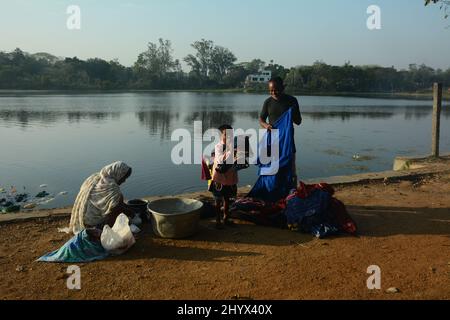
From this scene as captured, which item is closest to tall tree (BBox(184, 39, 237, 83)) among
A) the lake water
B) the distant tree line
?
the distant tree line

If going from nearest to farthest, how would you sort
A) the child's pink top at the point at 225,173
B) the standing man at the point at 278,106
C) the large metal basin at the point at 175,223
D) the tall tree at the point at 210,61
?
1. the large metal basin at the point at 175,223
2. the child's pink top at the point at 225,173
3. the standing man at the point at 278,106
4. the tall tree at the point at 210,61

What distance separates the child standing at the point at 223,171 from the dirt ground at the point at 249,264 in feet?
1.27

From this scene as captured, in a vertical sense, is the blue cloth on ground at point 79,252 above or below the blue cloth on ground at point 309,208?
below

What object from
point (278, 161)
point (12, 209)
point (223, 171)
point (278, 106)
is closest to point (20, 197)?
point (12, 209)

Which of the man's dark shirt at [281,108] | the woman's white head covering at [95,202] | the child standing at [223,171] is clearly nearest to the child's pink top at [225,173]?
the child standing at [223,171]

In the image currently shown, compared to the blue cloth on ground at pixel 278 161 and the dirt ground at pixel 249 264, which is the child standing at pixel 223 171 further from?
the blue cloth on ground at pixel 278 161

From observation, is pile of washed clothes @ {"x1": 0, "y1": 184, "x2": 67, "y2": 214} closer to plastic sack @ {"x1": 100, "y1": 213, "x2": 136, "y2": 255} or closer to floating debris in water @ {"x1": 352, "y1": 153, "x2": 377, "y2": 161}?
plastic sack @ {"x1": 100, "y1": 213, "x2": 136, "y2": 255}

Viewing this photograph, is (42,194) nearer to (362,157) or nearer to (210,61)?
(362,157)

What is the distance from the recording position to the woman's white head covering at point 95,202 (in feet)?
14.7

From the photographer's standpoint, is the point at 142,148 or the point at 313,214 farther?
the point at 142,148

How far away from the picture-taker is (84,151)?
42.0 ft

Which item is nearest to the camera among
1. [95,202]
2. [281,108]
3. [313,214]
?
[95,202]

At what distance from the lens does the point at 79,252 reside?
13.1 ft

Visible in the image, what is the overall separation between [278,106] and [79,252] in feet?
9.63
